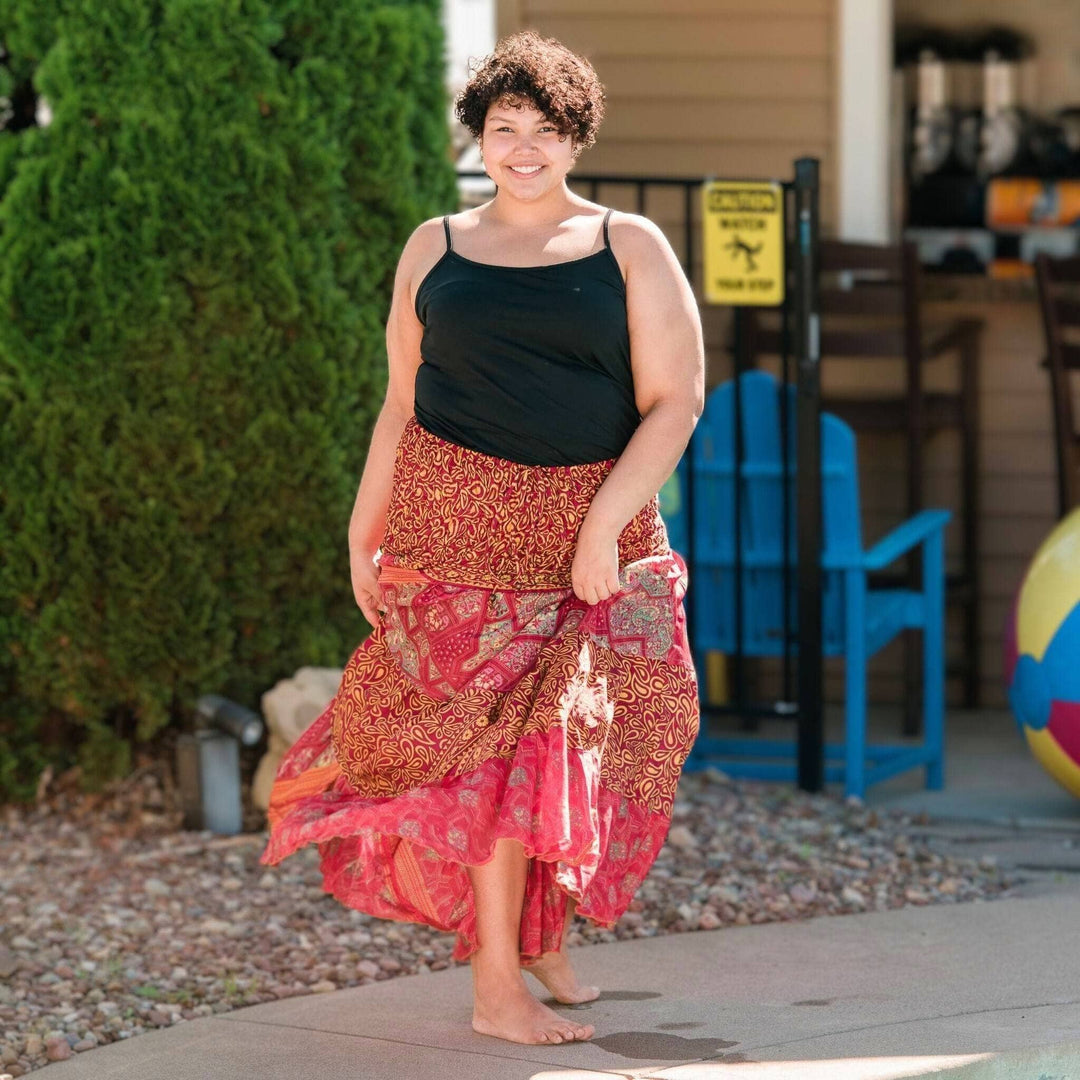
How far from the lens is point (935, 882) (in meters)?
4.41

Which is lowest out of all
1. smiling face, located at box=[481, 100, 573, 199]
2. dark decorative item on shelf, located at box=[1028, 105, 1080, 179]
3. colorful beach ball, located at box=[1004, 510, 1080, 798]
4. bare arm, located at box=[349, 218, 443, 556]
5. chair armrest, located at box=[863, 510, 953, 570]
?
colorful beach ball, located at box=[1004, 510, 1080, 798]

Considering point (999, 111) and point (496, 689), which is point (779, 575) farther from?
point (496, 689)

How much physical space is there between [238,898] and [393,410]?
150cm

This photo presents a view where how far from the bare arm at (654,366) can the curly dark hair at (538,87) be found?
0.63 ft

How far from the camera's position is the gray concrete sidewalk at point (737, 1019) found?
118 inches

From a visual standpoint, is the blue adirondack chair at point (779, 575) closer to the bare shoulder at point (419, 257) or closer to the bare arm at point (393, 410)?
the bare arm at point (393, 410)

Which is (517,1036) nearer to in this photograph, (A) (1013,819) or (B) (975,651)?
(A) (1013,819)

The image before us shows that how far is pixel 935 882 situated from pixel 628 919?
788mm

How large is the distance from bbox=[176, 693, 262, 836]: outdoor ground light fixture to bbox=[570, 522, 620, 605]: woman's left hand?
1.88 metres

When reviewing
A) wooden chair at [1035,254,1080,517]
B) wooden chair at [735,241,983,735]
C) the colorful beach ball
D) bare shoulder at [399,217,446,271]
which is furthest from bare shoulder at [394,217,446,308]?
wooden chair at [1035,254,1080,517]

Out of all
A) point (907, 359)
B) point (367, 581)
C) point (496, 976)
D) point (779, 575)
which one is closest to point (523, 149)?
point (367, 581)

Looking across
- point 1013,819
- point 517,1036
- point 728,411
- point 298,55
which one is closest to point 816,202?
point 728,411

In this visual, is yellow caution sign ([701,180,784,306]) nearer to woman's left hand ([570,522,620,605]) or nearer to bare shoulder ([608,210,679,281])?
bare shoulder ([608,210,679,281])

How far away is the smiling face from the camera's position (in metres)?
3.10
